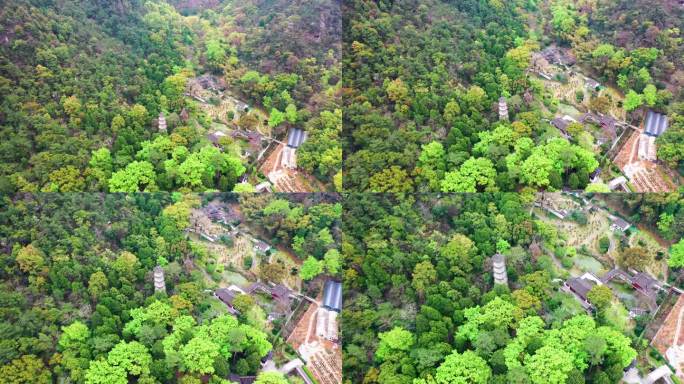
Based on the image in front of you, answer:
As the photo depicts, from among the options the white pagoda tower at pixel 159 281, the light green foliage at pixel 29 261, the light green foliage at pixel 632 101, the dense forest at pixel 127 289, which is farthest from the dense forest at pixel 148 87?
the light green foliage at pixel 632 101

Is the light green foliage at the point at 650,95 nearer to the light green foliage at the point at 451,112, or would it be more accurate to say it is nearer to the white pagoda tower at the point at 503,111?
the white pagoda tower at the point at 503,111

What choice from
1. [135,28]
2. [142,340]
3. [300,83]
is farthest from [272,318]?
[135,28]

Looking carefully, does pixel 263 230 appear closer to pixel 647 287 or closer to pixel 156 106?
pixel 156 106

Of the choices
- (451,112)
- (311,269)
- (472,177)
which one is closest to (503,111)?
(451,112)

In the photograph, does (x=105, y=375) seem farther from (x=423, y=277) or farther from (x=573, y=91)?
(x=573, y=91)

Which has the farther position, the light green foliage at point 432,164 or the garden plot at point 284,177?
the garden plot at point 284,177
